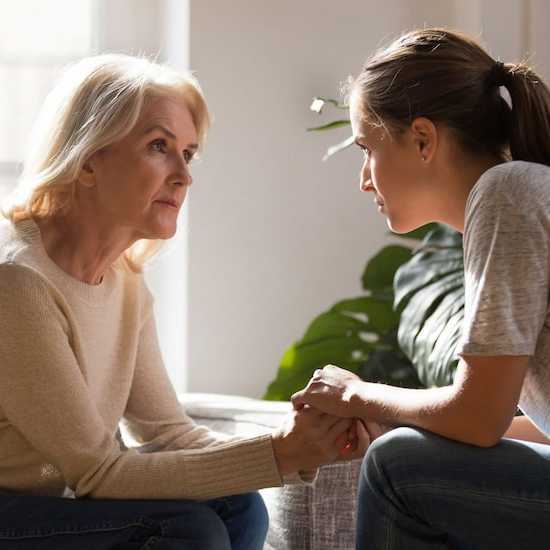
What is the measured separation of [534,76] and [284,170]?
5.36ft

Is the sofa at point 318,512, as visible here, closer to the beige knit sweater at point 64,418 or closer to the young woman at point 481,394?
the beige knit sweater at point 64,418

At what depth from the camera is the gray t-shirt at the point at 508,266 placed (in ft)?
4.56

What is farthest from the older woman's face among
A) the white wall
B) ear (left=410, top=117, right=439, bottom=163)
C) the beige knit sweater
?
the white wall

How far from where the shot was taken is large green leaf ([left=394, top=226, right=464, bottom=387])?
2.36 m

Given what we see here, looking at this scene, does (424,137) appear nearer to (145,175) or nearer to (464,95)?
(464,95)

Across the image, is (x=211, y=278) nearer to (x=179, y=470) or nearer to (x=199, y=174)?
(x=199, y=174)

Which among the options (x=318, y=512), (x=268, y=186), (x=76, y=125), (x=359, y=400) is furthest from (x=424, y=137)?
(x=268, y=186)

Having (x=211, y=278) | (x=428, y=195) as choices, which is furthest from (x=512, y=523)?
(x=211, y=278)

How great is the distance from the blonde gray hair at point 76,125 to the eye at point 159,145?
0.19ft

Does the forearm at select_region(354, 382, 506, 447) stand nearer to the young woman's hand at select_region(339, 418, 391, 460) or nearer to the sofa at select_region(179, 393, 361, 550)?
the young woman's hand at select_region(339, 418, 391, 460)

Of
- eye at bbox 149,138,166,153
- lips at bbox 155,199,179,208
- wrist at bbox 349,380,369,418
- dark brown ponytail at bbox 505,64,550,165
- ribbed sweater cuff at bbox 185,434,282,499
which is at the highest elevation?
dark brown ponytail at bbox 505,64,550,165

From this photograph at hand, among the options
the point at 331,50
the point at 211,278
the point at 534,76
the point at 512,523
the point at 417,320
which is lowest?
the point at 211,278

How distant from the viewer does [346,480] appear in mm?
1950

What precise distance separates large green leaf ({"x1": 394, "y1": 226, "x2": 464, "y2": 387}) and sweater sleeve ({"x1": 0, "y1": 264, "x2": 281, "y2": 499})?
0.78m
